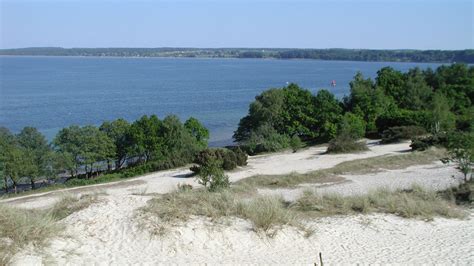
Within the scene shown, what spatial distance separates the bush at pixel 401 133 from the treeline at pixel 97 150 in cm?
1459

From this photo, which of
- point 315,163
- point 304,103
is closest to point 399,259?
point 315,163

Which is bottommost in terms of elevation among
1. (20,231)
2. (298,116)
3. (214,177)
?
(298,116)

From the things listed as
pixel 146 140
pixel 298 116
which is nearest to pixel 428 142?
pixel 298 116

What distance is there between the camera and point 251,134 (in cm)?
4578

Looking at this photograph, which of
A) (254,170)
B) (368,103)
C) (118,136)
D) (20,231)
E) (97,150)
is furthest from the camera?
(368,103)

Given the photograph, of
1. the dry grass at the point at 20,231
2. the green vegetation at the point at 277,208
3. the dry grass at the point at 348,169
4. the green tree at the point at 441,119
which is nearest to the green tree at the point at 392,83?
the green tree at the point at 441,119

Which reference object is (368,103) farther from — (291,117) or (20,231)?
(20,231)

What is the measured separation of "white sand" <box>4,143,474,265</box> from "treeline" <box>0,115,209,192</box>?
68.4 ft

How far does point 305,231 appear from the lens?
1482 cm

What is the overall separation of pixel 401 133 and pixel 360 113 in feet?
27.6

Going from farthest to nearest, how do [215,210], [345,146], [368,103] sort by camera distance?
[368,103], [345,146], [215,210]

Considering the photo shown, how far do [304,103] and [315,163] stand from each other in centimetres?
1698

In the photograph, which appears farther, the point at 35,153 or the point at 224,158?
the point at 35,153

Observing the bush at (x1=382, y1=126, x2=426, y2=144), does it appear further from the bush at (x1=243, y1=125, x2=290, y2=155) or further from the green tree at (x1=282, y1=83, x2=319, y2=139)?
the green tree at (x1=282, y1=83, x2=319, y2=139)
